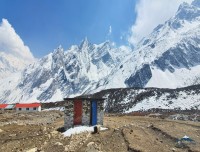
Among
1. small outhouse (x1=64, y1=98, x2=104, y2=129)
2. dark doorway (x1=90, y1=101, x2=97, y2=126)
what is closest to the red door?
small outhouse (x1=64, y1=98, x2=104, y2=129)

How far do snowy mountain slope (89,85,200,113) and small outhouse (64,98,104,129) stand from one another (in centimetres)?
7473

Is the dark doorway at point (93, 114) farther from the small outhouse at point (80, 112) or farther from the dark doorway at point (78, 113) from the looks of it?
the dark doorway at point (78, 113)

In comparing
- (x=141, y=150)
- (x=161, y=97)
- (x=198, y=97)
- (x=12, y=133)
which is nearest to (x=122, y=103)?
(x=161, y=97)

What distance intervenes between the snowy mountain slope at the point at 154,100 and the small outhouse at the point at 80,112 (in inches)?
2942

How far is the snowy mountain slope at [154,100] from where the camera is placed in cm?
11838

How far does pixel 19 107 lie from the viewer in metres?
128

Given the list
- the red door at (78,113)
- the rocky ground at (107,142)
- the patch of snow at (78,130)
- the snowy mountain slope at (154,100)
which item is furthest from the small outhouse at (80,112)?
the snowy mountain slope at (154,100)

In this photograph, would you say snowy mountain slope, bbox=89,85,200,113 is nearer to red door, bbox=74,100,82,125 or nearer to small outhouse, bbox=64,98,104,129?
small outhouse, bbox=64,98,104,129

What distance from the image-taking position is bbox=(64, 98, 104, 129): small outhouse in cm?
4084

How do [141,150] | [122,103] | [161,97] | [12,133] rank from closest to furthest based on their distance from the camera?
[141,150] < [12,133] < [161,97] < [122,103]

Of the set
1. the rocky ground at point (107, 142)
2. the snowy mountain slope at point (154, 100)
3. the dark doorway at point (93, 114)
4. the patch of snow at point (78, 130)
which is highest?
the snowy mountain slope at point (154, 100)

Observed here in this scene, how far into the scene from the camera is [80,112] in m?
40.9

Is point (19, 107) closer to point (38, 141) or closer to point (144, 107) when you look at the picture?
point (144, 107)

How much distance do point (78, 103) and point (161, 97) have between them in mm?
92841
